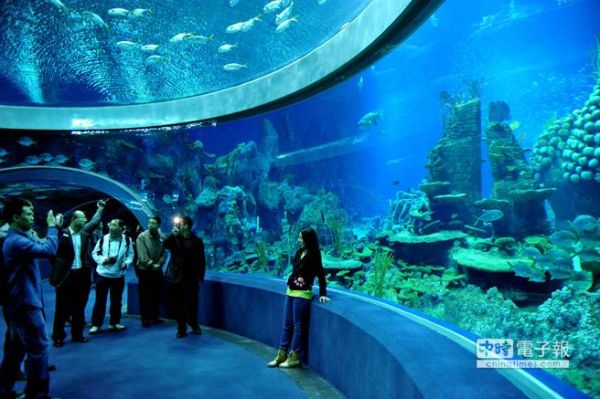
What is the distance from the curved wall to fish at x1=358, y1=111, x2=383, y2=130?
4183mm

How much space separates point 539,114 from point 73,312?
6.17m

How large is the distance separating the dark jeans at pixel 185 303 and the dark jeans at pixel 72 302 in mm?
1213

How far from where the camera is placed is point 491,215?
14.1 feet

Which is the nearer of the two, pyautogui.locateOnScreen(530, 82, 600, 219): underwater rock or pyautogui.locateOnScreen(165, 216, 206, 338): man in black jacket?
pyautogui.locateOnScreen(530, 82, 600, 219): underwater rock

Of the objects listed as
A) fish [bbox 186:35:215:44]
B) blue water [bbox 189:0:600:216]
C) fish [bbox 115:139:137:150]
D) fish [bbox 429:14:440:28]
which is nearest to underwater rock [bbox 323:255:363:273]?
blue water [bbox 189:0:600:216]

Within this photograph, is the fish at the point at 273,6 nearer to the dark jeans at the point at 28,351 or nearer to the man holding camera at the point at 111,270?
the man holding camera at the point at 111,270

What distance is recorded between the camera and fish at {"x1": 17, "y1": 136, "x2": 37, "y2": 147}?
11.5 meters

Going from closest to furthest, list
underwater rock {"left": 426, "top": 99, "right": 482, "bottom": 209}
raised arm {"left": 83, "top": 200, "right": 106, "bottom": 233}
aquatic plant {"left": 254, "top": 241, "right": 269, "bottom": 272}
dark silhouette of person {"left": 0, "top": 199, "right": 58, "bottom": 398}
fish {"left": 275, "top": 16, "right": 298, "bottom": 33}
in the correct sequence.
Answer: dark silhouette of person {"left": 0, "top": 199, "right": 58, "bottom": 398} → raised arm {"left": 83, "top": 200, "right": 106, "bottom": 233} → underwater rock {"left": 426, "top": 99, "right": 482, "bottom": 209} → fish {"left": 275, "top": 16, "right": 298, "bottom": 33} → aquatic plant {"left": 254, "top": 241, "right": 269, "bottom": 272}

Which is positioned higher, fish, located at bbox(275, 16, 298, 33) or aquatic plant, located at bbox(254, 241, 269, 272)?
fish, located at bbox(275, 16, 298, 33)

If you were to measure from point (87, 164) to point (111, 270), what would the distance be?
7.77 metres

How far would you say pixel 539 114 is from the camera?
12.4 feet

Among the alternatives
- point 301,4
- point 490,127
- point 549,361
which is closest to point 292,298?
point 549,361

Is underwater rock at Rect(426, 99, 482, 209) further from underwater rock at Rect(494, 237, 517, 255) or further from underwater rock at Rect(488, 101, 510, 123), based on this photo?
underwater rock at Rect(494, 237, 517, 255)

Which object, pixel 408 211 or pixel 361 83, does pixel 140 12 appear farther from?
pixel 408 211
